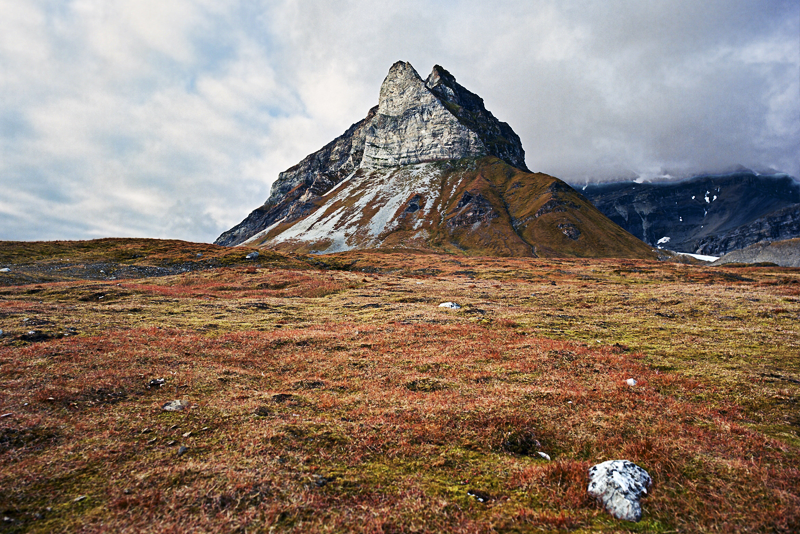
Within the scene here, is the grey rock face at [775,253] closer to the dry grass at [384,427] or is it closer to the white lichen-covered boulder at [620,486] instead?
the dry grass at [384,427]

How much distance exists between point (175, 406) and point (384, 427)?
7163mm

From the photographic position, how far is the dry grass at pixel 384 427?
666cm

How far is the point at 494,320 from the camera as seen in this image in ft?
95.9

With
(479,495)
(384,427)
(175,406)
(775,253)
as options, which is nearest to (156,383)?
(175,406)

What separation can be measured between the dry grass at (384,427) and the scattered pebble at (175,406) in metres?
0.28

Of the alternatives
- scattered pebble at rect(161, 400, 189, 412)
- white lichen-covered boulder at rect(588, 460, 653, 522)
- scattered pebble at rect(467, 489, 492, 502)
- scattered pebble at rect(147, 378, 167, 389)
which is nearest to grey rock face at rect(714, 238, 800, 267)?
white lichen-covered boulder at rect(588, 460, 653, 522)

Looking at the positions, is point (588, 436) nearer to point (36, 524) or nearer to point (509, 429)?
point (509, 429)

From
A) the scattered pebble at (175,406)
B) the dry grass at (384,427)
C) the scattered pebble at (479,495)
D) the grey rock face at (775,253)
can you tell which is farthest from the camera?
the grey rock face at (775,253)

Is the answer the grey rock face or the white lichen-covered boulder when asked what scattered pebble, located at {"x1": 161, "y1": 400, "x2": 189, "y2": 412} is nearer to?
the white lichen-covered boulder

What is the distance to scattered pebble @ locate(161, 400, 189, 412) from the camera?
36.4ft

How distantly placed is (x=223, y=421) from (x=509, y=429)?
29.9 ft

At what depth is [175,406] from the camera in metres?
11.3

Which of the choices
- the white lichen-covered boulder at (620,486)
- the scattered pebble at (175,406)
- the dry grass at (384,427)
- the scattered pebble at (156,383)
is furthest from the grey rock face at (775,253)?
the scattered pebble at (156,383)

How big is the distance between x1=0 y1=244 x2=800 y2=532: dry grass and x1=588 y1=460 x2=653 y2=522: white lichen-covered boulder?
239mm
